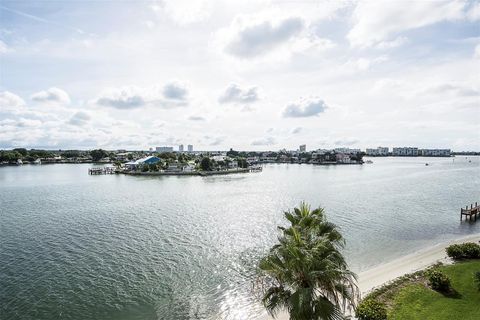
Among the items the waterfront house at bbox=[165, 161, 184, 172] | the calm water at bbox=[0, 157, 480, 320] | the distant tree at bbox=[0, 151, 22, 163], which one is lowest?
the calm water at bbox=[0, 157, 480, 320]

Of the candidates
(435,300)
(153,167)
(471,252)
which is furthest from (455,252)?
(153,167)

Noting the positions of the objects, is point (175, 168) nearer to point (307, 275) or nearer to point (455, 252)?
point (455, 252)

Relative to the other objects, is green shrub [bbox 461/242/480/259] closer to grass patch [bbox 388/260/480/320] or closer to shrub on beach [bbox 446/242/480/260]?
shrub on beach [bbox 446/242/480/260]

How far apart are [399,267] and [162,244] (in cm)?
2353

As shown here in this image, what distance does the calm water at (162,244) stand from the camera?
21328mm

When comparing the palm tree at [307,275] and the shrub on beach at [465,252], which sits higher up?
the palm tree at [307,275]

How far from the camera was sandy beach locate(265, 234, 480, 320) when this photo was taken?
22.5 m

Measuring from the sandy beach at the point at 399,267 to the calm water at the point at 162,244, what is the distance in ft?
4.90

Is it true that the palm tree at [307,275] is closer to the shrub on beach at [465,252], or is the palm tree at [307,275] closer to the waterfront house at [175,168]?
the shrub on beach at [465,252]

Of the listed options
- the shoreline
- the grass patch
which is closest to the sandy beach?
the shoreline

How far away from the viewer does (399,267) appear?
25984 millimetres

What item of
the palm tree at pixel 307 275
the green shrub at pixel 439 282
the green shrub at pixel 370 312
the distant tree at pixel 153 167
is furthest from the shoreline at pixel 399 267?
the distant tree at pixel 153 167

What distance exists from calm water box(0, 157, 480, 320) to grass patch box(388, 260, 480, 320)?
7.73m

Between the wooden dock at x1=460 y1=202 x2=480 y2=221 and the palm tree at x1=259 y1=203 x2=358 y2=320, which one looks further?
the wooden dock at x1=460 y1=202 x2=480 y2=221
